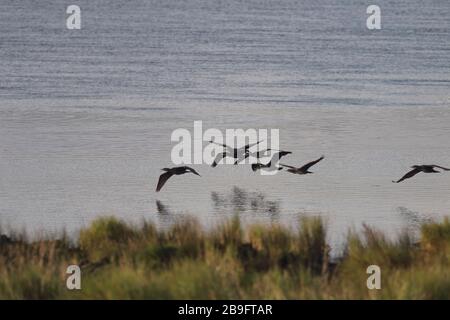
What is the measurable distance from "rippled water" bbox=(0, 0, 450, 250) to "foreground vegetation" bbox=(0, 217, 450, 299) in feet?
6.00

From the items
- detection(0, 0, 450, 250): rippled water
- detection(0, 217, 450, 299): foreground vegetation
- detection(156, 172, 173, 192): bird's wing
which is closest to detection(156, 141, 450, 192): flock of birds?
detection(156, 172, 173, 192): bird's wing

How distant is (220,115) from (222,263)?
14.4 metres

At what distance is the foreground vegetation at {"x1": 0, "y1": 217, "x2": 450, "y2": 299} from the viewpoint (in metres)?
11.6

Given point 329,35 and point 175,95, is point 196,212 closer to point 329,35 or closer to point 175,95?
point 175,95

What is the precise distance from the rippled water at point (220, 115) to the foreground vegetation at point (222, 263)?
1.83 m

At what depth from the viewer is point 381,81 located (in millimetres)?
33875

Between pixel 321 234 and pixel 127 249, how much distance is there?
1984 mm

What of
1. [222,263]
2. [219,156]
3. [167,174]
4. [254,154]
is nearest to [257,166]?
[254,154]

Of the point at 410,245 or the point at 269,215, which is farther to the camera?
the point at 269,215

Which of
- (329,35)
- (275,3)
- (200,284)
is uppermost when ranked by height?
(275,3)

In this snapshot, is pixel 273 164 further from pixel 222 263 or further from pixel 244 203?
pixel 222 263

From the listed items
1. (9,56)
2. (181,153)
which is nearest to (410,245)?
(181,153)

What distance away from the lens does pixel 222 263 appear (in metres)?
12.4

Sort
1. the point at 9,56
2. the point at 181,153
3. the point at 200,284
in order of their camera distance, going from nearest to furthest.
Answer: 1. the point at 200,284
2. the point at 181,153
3. the point at 9,56
